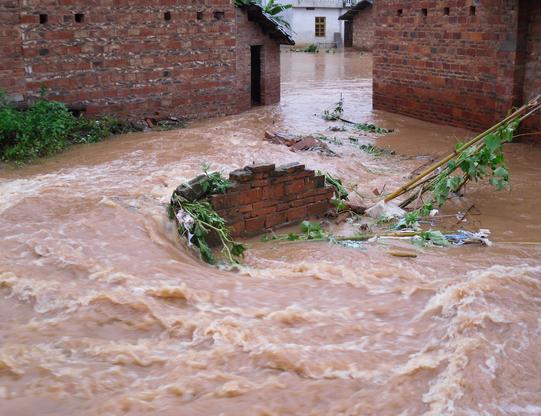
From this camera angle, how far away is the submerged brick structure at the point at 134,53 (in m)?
11.6

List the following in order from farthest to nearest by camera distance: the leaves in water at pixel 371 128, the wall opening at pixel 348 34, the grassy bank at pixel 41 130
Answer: the wall opening at pixel 348 34, the leaves in water at pixel 371 128, the grassy bank at pixel 41 130

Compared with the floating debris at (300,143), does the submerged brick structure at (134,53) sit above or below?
above

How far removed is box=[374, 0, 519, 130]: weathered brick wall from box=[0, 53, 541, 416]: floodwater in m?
5.25

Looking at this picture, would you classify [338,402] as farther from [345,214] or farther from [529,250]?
[345,214]

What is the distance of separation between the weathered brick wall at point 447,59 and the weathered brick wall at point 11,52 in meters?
8.35

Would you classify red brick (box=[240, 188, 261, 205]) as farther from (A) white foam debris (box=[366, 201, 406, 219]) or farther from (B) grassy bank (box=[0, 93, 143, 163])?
(B) grassy bank (box=[0, 93, 143, 163])

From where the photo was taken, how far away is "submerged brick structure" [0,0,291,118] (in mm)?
11648

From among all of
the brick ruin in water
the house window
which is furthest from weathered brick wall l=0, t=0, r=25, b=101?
the house window

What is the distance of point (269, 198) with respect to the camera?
24.2 feet

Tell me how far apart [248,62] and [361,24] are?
20.5 metres

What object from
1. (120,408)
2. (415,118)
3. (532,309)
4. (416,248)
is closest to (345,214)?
(416,248)

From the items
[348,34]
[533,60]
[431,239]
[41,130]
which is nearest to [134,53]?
[41,130]

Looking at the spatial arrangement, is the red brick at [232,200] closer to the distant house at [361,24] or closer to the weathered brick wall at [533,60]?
the weathered brick wall at [533,60]

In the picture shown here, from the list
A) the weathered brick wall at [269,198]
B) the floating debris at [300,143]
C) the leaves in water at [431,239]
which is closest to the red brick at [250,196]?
the weathered brick wall at [269,198]
